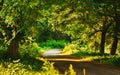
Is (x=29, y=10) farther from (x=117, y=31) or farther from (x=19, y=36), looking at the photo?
(x=117, y=31)

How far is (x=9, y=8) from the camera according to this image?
23.0m

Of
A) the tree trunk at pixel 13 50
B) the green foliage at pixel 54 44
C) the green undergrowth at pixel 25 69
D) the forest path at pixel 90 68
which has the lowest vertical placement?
the green foliage at pixel 54 44

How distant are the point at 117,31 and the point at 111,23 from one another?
109 inches

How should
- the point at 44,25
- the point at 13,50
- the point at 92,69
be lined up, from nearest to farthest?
the point at 92,69, the point at 44,25, the point at 13,50

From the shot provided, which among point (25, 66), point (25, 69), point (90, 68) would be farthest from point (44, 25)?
point (25, 69)

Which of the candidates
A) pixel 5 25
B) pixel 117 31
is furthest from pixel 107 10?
pixel 5 25

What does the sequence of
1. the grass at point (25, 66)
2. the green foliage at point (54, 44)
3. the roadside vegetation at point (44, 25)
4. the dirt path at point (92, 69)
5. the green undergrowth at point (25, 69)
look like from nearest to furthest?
the green undergrowth at point (25, 69)
the grass at point (25, 66)
the dirt path at point (92, 69)
the roadside vegetation at point (44, 25)
the green foliage at point (54, 44)

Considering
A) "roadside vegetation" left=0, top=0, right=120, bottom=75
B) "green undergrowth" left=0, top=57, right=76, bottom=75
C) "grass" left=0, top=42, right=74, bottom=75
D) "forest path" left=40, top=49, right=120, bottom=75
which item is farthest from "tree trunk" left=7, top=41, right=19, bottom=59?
"green undergrowth" left=0, top=57, right=76, bottom=75

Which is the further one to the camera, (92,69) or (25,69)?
(92,69)

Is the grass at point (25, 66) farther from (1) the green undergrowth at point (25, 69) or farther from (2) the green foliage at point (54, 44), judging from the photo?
(2) the green foliage at point (54, 44)

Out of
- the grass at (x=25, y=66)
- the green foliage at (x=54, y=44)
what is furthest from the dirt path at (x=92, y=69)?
the green foliage at (x=54, y=44)

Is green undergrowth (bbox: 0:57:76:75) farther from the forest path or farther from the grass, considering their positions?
the forest path

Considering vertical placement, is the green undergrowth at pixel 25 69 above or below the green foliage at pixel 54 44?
above

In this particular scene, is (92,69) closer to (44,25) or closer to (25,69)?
(44,25)
